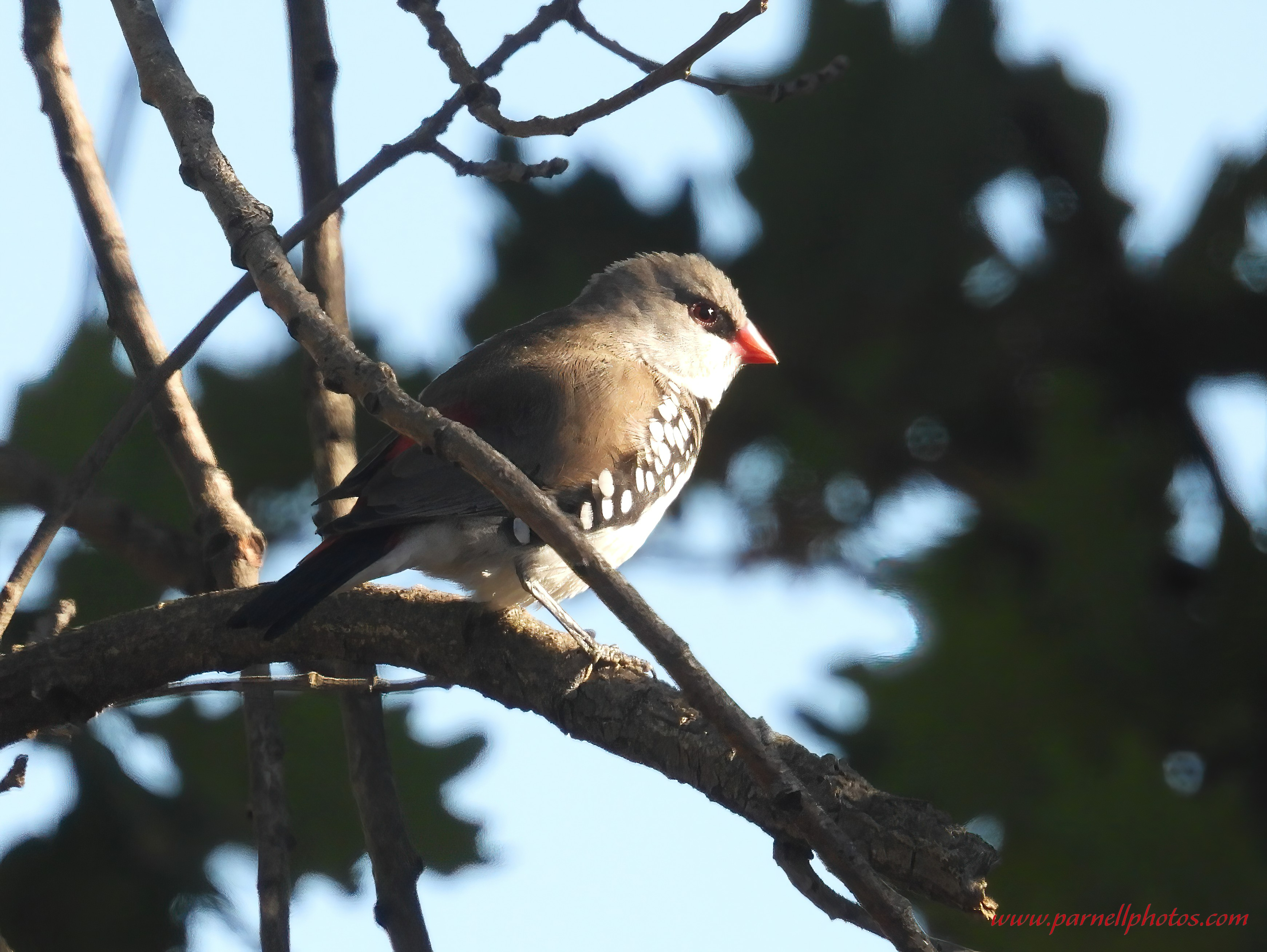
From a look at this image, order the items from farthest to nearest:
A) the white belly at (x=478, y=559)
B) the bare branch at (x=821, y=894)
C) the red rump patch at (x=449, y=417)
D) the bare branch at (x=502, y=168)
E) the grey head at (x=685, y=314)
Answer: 1. the grey head at (x=685, y=314)
2. the red rump patch at (x=449, y=417)
3. the white belly at (x=478, y=559)
4. the bare branch at (x=502, y=168)
5. the bare branch at (x=821, y=894)

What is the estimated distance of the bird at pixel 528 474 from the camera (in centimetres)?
298

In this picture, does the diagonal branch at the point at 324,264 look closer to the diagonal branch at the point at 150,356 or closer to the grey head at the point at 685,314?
the diagonal branch at the point at 150,356

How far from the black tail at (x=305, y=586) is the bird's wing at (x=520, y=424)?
0.19ft

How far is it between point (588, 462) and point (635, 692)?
0.99 meters

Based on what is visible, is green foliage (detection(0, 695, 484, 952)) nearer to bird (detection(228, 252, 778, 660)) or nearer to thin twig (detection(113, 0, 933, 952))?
bird (detection(228, 252, 778, 660))

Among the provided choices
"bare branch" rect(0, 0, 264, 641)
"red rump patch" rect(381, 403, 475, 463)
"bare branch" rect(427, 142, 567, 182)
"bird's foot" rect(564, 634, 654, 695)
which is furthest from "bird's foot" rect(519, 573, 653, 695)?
"bare branch" rect(427, 142, 567, 182)

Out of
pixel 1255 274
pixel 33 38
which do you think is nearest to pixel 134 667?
pixel 33 38

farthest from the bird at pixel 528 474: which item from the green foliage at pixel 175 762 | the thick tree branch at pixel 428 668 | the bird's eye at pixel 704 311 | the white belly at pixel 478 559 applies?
the green foliage at pixel 175 762

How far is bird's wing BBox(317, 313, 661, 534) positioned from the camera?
10.3 feet

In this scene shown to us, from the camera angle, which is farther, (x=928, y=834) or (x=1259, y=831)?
(x=1259, y=831)

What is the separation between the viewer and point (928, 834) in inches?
78.4

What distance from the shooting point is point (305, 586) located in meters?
2.69

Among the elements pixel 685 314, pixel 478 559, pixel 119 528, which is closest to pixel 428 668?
pixel 478 559

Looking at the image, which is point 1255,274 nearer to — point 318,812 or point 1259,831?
point 1259,831
